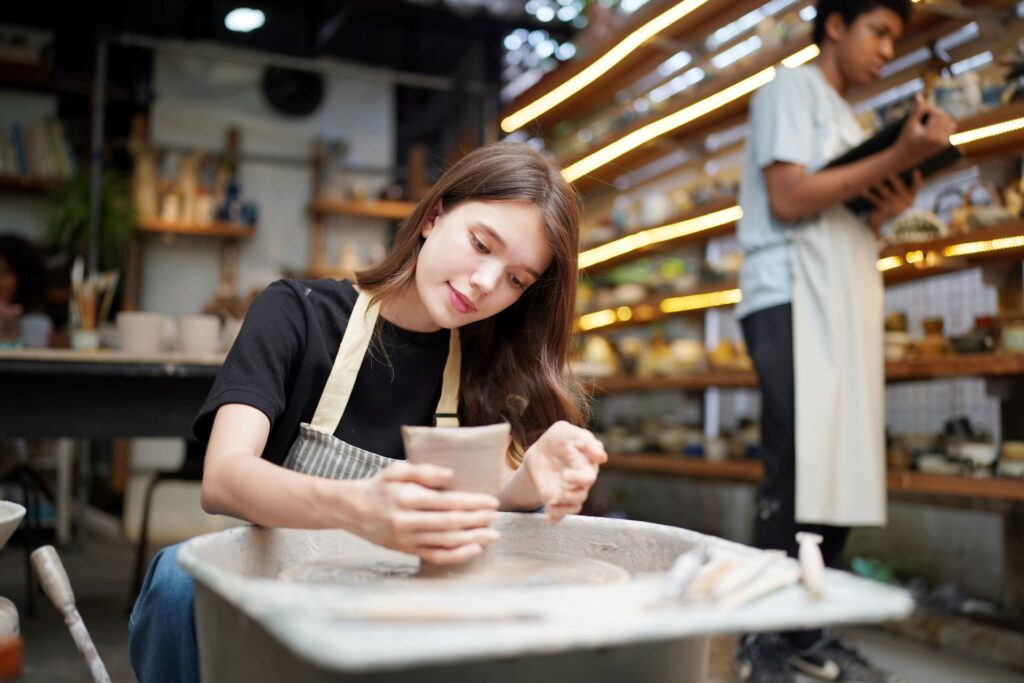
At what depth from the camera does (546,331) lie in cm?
158

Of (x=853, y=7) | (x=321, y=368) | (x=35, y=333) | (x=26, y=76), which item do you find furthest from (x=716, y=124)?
(x=26, y=76)

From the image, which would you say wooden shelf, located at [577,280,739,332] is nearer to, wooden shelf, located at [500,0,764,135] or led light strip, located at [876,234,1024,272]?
led light strip, located at [876,234,1024,272]

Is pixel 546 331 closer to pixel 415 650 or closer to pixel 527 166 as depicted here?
pixel 527 166

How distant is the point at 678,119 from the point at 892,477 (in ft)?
6.56

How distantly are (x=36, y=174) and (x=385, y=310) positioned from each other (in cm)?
528

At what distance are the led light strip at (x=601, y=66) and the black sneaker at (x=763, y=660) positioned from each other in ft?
8.71

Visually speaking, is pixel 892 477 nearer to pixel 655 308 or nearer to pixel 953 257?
Result: pixel 953 257

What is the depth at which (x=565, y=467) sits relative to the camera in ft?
3.84

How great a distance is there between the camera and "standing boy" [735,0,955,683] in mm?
2391

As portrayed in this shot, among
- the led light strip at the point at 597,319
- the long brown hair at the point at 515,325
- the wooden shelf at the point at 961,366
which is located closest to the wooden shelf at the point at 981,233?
the wooden shelf at the point at 961,366

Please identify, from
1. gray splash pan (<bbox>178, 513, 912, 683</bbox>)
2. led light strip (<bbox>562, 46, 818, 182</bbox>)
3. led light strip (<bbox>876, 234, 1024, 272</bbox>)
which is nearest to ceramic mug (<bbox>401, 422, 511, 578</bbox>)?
gray splash pan (<bbox>178, 513, 912, 683</bbox>)

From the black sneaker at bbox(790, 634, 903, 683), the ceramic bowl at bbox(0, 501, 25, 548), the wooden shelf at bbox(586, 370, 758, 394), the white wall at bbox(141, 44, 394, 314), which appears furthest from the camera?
the white wall at bbox(141, 44, 394, 314)

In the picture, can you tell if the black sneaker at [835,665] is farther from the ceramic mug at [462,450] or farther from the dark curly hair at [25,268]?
the dark curly hair at [25,268]

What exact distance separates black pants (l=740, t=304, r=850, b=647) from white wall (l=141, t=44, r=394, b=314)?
4.32 metres
